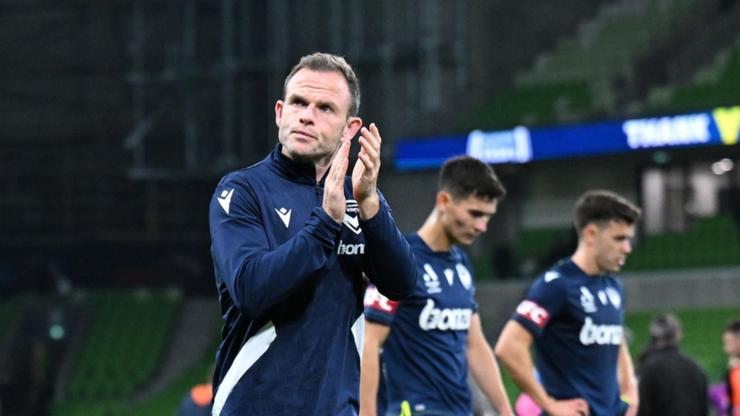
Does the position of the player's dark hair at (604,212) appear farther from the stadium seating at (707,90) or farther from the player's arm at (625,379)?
the stadium seating at (707,90)

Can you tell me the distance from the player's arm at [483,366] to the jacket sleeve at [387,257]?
2.91 meters

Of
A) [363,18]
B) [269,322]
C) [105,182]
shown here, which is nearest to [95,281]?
[105,182]

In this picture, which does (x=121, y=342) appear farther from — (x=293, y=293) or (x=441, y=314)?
(x=293, y=293)

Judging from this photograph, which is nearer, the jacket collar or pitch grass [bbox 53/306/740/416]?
the jacket collar

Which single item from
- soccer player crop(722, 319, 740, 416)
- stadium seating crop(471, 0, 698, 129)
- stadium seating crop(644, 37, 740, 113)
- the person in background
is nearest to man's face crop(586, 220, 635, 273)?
the person in background

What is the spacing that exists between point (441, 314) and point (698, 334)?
1588 cm

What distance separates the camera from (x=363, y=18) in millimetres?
29078

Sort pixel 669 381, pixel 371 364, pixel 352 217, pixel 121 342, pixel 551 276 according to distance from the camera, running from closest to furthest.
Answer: pixel 352 217, pixel 371 364, pixel 551 276, pixel 669 381, pixel 121 342

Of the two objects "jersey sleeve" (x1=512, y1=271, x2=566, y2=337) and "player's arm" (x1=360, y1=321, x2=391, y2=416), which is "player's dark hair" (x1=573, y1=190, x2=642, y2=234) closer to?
"jersey sleeve" (x1=512, y1=271, x2=566, y2=337)

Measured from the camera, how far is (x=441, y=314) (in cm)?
689

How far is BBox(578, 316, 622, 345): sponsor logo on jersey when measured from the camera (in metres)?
7.19

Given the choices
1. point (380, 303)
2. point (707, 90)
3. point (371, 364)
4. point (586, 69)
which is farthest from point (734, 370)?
point (586, 69)

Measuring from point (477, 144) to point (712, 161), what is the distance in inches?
178

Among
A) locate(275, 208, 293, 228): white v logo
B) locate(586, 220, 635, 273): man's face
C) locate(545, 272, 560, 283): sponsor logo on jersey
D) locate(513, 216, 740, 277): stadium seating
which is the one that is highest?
locate(275, 208, 293, 228): white v logo
